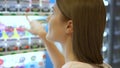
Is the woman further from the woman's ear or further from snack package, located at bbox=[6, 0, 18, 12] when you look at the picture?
snack package, located at bbox=[6, 0, 18, 12]

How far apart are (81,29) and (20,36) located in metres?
0.58

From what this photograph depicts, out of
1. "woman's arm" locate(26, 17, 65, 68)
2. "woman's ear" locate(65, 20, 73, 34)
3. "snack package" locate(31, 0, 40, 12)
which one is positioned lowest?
"woman's arm" locate(26, 17, 65, 68)

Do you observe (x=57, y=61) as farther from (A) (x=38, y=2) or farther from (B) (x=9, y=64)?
(A) (x=38, y=2)

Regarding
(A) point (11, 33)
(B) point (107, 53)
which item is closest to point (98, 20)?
(A) point (11, 33)

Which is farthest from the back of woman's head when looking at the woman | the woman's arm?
the woman's arm

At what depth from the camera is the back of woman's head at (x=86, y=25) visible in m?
1.02

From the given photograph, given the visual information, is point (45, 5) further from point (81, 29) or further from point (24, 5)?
point (81, 29)

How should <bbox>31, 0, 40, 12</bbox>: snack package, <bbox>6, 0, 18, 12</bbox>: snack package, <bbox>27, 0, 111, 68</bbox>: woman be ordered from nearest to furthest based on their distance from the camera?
1. <bbox>27, 0, 111, 68</bbox>: woman
2. <bbox>6, 0, 18, 12</bbox>: snack package
3. <bbox>31, 0, 40, 12</bbox>: snack package

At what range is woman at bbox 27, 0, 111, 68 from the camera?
1.02 m

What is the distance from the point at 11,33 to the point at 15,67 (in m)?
0.23

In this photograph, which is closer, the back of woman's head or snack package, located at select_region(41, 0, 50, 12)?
the back of woman's head

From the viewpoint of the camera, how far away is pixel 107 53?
2170 mm

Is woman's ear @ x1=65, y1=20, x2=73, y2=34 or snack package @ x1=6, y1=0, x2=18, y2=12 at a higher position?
snack package @ x1=6, y1=0, x2=18, y2=12

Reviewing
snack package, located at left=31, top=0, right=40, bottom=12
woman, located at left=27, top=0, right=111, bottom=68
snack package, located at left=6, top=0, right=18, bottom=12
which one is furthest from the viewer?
snack package, located at left=31, top=0, right=40, bottom=12
